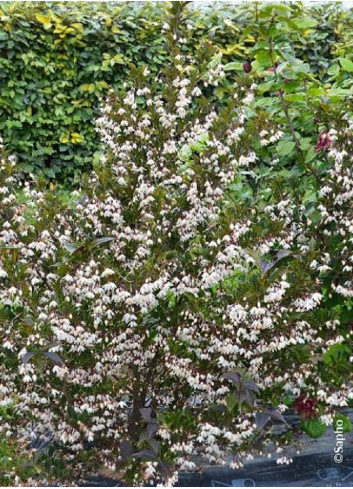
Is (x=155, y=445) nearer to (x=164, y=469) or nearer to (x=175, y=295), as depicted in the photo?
(x=164, y=469)

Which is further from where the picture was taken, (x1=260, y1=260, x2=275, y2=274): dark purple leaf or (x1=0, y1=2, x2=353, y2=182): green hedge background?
(x1=0, y1=2, x2=353, y2=182): green hedge background

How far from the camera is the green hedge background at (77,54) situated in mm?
7285

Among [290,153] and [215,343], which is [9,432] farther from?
[290,153]

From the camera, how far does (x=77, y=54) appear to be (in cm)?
745

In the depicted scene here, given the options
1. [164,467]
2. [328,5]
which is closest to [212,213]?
[164,467]

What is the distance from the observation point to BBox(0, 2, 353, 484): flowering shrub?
2.67m

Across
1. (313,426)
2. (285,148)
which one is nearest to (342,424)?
(313,426)

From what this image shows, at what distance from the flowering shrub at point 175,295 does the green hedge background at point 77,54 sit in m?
4.37

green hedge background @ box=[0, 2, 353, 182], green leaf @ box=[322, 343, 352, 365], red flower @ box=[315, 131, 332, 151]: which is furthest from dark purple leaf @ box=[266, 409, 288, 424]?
green hedge background @ box=[0, 2, 353, 182]

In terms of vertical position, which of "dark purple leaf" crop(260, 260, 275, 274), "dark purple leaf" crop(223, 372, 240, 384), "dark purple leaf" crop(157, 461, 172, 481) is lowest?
"dark purple leaf" crop(157, 461, 172, 481)

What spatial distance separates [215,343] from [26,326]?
0.71 metres

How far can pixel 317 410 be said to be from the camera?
117 inches

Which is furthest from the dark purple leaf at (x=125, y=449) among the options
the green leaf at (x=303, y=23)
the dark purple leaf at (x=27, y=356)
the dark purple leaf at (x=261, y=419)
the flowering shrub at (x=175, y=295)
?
the green leaf at (x=303, y=23)

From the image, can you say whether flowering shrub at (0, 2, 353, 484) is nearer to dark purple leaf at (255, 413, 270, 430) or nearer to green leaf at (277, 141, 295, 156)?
dark purple leaf at (255, 413, 270, 430)
